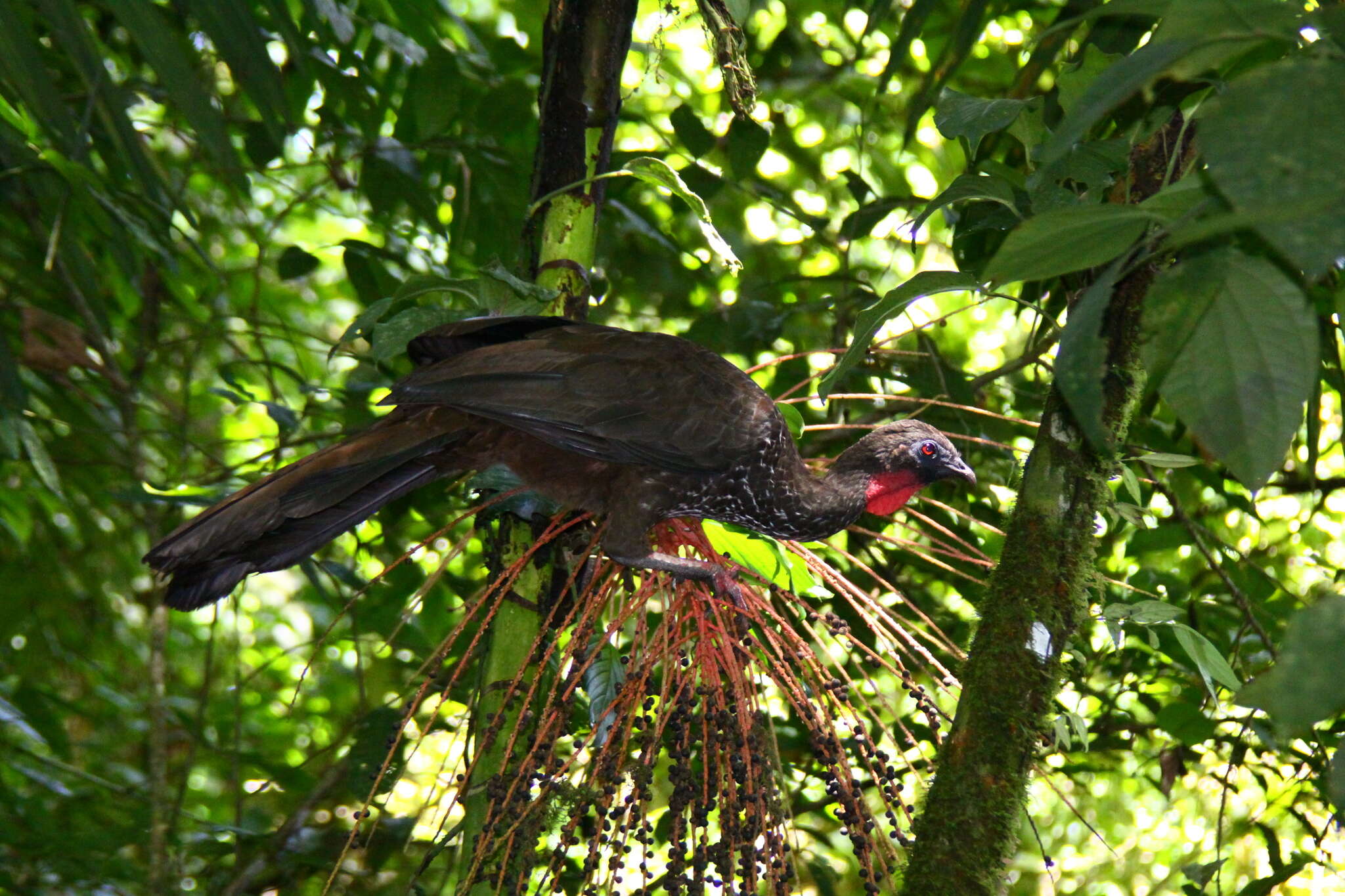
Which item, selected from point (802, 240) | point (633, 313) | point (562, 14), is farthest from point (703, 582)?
point (802, 240)

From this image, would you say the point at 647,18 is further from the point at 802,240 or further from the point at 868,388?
the point at 868,388

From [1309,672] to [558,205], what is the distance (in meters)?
1.38

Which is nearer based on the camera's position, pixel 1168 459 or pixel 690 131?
pixel 1168 459

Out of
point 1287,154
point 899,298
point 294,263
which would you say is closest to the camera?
point 1287,154

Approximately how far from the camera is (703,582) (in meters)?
1.73

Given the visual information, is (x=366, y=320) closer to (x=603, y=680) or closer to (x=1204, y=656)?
(x=603, y=680)

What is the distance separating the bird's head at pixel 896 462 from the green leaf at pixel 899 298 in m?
0.94

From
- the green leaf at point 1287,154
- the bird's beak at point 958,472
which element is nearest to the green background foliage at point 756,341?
the green leaf at point 1287,154

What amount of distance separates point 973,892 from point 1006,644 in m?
0.27

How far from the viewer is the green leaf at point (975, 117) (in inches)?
52.1

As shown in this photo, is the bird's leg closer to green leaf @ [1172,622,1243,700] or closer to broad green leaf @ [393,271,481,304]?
broad green leaf @ [393,271,481,304]

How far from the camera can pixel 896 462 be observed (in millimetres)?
2250

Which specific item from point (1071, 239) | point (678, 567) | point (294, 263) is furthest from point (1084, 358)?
point (294, 263)

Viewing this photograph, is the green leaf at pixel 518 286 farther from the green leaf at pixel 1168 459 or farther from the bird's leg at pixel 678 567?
the green leaf at pixel 1168 459
